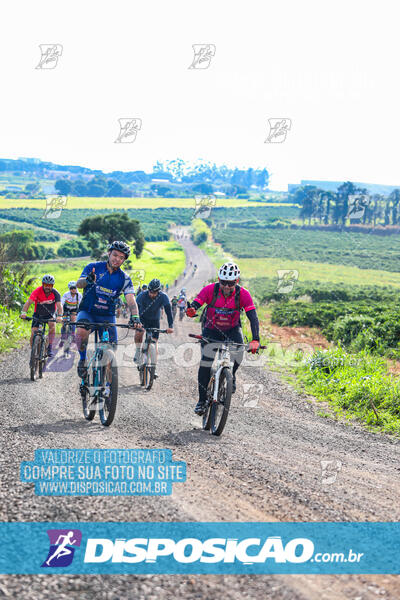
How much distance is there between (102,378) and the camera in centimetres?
816

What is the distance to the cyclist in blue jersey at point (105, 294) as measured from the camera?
8430 millimetres

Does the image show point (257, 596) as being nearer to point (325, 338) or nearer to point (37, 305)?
point (37, 305)

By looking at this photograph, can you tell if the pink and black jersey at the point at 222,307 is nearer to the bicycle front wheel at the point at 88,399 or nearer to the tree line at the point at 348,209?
the bicycle front wheel at the point at 88,399

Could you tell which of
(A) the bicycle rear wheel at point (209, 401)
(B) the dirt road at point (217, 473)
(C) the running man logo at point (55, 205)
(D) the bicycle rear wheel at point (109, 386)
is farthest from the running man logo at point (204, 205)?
(D) the bicycle rear wheel at point (109, 386)

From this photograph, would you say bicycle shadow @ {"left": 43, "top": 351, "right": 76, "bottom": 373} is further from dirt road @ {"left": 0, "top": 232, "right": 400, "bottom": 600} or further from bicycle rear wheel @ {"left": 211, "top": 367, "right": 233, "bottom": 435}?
bicycle rear wheel @ {"left": 211, "top": 367, "right": 233, "bottom": 435}

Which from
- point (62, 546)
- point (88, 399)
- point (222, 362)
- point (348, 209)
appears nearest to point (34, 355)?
point (88, 399)

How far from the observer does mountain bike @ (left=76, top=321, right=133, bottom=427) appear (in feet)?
26.2

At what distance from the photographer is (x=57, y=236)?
351ft

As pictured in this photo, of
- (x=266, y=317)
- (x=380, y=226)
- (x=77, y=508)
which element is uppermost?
(x=380, y=226)

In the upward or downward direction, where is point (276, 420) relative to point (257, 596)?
downward

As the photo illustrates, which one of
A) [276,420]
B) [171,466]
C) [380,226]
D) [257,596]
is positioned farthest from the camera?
[380,226]

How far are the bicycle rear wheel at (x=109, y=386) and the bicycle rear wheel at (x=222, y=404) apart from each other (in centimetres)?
150

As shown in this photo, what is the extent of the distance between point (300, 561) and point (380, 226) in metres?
159

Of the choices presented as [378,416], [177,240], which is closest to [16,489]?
[378,416]
